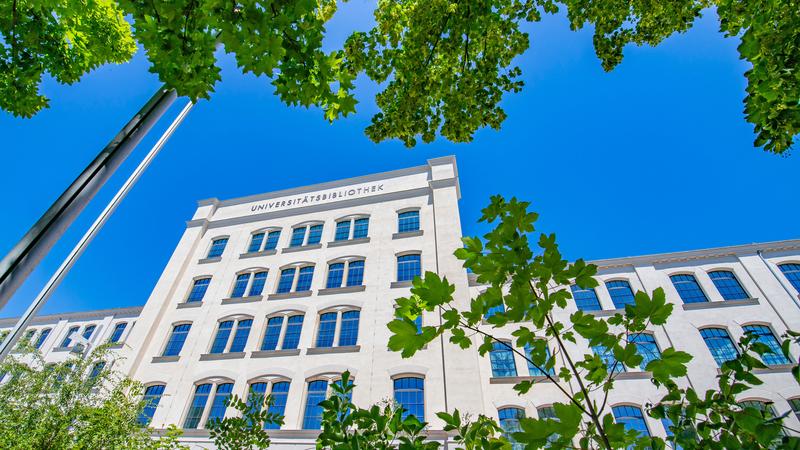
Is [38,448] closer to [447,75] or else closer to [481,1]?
[447,75]

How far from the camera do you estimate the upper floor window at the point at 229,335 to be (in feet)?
55.0

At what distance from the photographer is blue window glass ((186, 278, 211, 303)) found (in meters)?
19.5

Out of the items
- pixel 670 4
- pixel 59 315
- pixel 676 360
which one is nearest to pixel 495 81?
pixel 670 4

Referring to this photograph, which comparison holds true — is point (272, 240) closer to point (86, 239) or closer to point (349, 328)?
point (349, 328)

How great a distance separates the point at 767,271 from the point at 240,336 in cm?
2550

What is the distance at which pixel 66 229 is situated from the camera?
2.10 metres

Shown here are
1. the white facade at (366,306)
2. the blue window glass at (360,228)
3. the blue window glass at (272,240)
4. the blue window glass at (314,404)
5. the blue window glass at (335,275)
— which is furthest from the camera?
the blue window glass at (272,240)

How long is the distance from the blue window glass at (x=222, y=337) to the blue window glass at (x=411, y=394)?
29.3 feet

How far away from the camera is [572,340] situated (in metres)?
1.85

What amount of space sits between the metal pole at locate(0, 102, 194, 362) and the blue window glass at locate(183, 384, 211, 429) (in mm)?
9846

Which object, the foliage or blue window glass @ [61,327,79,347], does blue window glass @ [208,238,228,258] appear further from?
the foliage

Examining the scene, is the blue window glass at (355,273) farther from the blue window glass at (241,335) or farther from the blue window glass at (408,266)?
the blue window glass at (241,335)

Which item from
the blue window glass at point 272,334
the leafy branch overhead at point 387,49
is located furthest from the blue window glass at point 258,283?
the leafy branch overhead at point 387,49

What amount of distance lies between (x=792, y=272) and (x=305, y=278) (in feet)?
78.1
